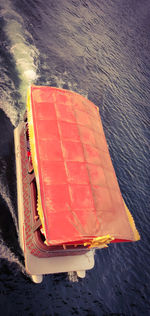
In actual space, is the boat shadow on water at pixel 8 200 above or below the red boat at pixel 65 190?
below

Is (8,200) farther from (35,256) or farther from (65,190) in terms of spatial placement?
(65,190)

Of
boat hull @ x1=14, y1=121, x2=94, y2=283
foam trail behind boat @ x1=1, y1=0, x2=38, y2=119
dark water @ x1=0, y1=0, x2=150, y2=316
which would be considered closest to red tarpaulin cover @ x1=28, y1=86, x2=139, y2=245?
boat hull @ x1=14, y1=121, x2=94, y2=283

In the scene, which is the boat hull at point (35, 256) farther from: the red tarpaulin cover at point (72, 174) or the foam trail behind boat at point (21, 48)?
the foam trail behind boat at point (21, 48)

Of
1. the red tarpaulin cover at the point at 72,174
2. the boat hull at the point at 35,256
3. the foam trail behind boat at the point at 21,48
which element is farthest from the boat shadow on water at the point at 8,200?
the red tarpaulin cover at the point at 72,174

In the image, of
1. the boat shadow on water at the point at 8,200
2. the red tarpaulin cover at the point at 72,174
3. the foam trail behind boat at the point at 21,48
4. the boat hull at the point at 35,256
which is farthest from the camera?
the foam trail behind boat at the point at 21,48

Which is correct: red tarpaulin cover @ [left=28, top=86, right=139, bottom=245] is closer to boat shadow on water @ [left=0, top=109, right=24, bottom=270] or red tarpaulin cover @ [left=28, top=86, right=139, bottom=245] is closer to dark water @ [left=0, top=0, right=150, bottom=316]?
boat shadow on water @ [left=0, top=109, right=24, bottom=270]

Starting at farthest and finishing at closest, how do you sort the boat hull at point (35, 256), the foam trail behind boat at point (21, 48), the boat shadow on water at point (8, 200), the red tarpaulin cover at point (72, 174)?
the foam trail behind boat at point (21, 48) < the boat shadow on water at point (8, 200) < the boat hull at point (35, 256) < the red tarpaulin cover at point (72, 174)

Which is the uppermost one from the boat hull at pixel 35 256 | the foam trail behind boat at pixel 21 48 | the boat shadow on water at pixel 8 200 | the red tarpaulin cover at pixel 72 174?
the red tarpaulin cover at pixel 72 174

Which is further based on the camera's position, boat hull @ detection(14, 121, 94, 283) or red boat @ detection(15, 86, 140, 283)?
boat hull @ detection(14, 121, 94, 283)
